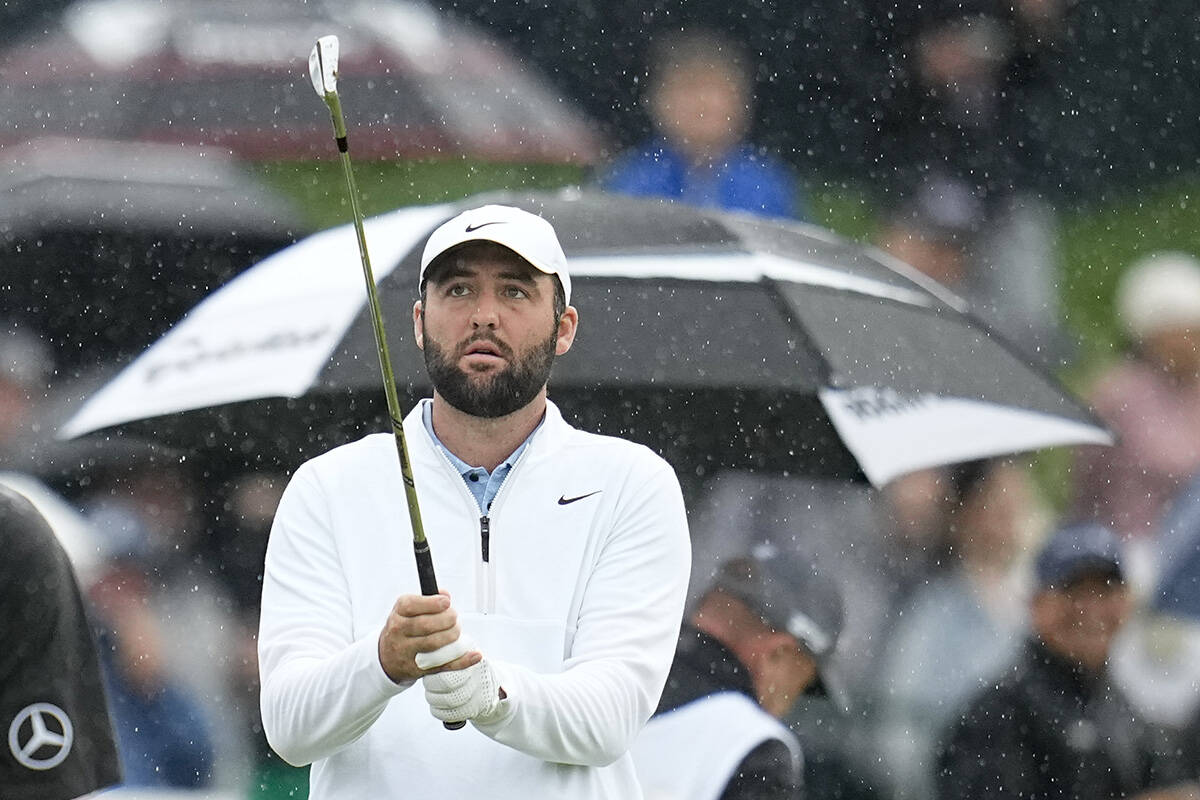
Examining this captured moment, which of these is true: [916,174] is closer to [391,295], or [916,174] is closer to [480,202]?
[480,202]

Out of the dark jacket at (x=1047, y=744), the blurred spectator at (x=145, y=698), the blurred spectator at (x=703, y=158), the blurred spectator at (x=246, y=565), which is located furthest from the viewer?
the blurred spectator at (x=703, y=158)

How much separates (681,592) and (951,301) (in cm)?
261

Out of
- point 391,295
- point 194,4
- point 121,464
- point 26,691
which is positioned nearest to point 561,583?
point 26,691

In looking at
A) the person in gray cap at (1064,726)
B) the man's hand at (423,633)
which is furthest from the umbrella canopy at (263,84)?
Result: the man's hand at (423,633)

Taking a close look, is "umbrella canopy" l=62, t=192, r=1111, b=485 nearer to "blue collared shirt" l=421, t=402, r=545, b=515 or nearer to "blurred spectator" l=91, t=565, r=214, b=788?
"blurred spectator" l=91, t=565, r=214, b=788

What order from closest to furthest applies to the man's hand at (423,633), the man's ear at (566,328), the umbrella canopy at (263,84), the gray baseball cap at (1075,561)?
1. the man's hand at (423,633)
2. the man's ear at (566,328)
3. the gray baseball cap at (1075,561)
4. the umbrella canopy at (263,84)

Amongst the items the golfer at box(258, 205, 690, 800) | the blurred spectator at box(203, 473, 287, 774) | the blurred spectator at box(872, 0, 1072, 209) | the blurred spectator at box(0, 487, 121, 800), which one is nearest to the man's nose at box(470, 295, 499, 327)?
the golfer at box(258, 205, 690, 800)

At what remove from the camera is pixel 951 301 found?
4.36m

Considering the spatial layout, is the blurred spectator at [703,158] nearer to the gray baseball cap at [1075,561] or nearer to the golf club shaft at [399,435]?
the gray baseball cap at [1075,561]

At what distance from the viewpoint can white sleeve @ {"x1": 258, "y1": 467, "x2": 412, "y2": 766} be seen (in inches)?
65.8

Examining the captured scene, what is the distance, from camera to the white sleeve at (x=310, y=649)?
5.48ft

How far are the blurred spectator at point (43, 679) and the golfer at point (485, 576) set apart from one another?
0.31 metres

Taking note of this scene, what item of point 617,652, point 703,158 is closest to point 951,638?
point 703,158

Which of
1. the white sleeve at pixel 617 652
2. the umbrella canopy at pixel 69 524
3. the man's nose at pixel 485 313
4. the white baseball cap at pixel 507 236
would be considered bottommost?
the umbrella canopy at pixel 69 524
